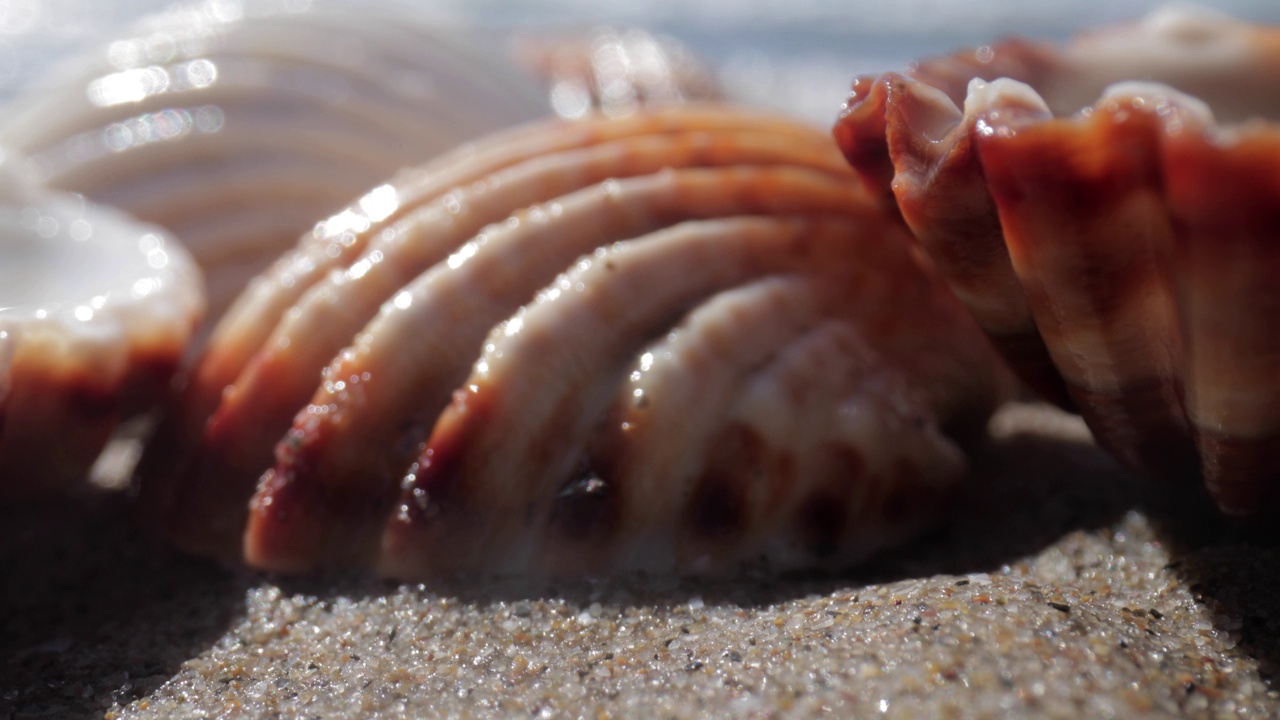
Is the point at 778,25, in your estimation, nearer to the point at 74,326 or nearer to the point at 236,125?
the point at 236,125

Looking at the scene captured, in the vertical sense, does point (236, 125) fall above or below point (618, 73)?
below

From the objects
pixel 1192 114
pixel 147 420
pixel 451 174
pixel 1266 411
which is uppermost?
pixel 451 174

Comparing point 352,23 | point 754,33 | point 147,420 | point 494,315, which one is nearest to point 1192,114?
point 494,315

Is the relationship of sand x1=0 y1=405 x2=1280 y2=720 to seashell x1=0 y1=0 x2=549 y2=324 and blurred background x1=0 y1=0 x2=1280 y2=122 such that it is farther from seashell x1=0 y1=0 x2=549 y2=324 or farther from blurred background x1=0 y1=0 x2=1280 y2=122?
blurred background x1=0 y1=0 x2=1280 y2=122

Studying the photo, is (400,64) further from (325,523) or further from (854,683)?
(854,683)

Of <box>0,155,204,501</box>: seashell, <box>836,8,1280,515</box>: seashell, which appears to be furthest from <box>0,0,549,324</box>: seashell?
<box>836,8,1280,515</box>: seashell

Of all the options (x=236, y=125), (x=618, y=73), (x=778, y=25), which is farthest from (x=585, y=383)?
(x=778, y=25)

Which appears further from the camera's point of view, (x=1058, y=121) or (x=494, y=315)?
(x=494, y=315)
